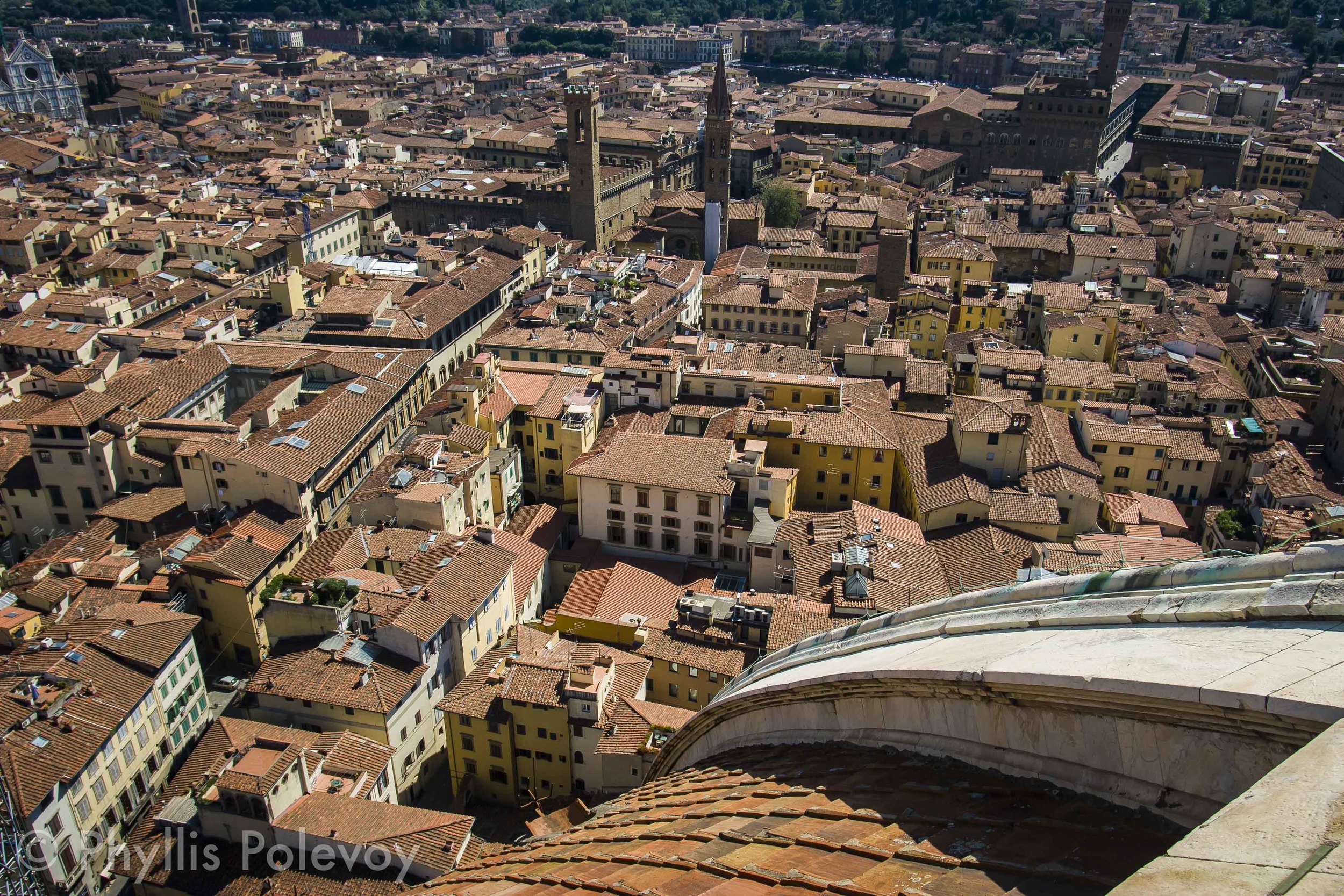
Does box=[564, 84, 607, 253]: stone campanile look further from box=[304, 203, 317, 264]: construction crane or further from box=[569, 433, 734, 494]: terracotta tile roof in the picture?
box=[569, 433, 734, 494]: terracotta tile roof

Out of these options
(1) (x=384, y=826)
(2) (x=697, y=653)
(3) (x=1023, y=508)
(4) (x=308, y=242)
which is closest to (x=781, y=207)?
(4) (x=308, y=242)

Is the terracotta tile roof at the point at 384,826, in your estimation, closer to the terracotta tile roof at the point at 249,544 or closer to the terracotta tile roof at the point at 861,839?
the terracotta tile roof at the point at 249,544

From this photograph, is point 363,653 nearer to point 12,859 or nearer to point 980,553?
point 12,859

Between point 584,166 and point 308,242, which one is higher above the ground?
point 584,166

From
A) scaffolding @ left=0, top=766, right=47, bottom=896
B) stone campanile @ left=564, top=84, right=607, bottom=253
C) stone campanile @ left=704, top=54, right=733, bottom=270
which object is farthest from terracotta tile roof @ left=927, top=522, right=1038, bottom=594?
stone campanile @ left=564, top=84, right=607, bottom=253

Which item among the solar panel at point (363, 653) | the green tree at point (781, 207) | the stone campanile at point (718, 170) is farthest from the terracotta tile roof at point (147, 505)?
the green tree at point (781, 207)
